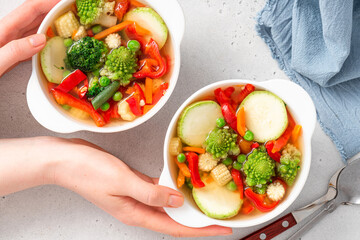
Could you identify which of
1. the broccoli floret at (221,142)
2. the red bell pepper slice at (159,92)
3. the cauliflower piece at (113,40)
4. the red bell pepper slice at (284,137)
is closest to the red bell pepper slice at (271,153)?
the red bell pepper slice at (284,137)

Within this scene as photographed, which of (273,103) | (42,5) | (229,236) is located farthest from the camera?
(229,236)

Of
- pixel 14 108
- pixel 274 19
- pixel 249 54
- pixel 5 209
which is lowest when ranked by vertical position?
pixel 5 209

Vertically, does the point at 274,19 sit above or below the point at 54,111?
above

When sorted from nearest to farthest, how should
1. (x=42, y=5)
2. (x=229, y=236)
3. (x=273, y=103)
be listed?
(x=273, y=103)
(x=42, y=5)
(x=229, y=236)

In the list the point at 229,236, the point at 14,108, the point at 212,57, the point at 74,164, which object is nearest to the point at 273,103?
the point at 212,57

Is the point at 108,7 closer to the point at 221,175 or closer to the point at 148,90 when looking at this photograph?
the point at 148,90

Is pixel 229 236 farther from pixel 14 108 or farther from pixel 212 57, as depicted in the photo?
pixel 14 108

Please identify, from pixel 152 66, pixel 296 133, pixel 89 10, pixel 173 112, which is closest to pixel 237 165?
pixel 296 133

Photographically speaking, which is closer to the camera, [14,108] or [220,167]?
[220,167]
